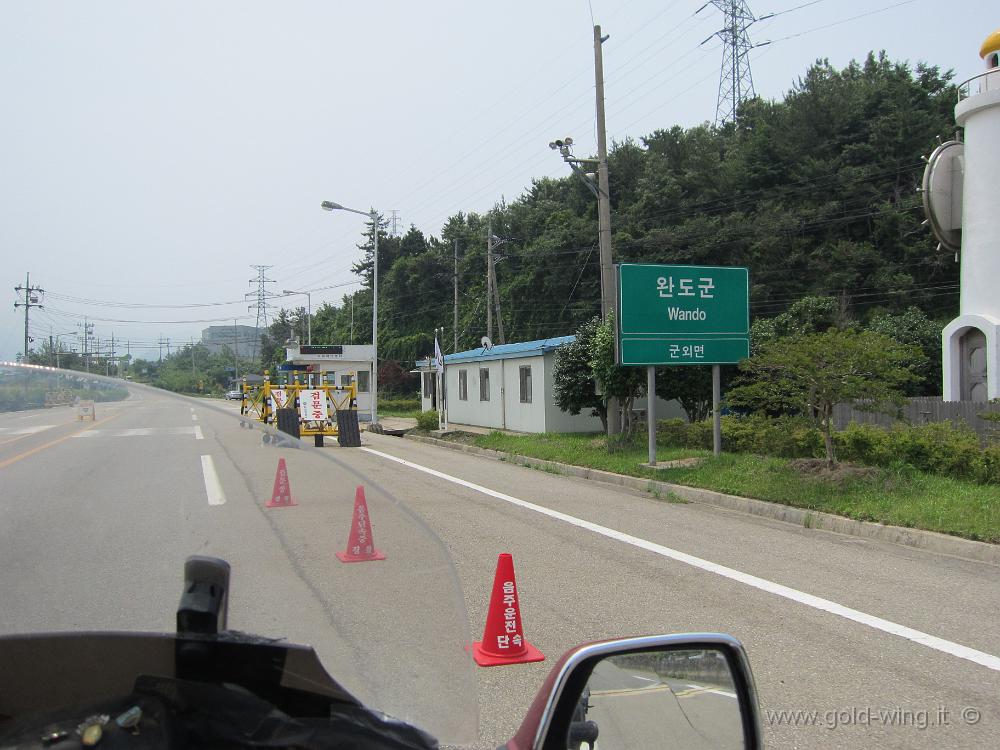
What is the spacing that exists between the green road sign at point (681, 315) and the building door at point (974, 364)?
5724 mm

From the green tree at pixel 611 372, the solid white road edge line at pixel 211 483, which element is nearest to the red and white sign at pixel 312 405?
the green tree at pixel 611 372

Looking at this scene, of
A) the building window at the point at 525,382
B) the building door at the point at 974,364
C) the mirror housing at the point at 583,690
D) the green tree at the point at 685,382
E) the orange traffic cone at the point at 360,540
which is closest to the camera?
the mirror housing at the point at 583,690

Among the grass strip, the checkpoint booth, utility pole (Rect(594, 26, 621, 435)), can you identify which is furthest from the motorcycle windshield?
the checkpoint booth

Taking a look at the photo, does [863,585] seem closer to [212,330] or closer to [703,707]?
[703,707]

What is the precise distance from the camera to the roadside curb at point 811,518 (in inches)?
358

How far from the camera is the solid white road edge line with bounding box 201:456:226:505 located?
3084 millimetres

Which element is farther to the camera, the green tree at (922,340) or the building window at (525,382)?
the green tree at (922,340)

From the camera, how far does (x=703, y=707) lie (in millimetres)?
2010

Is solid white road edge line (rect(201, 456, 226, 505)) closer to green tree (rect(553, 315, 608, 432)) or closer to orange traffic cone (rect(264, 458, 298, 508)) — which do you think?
orange traffic cone (rect(264, 458, 298, 508))

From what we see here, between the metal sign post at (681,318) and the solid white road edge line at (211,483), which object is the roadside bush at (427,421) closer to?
the metal sign post at (681,318)

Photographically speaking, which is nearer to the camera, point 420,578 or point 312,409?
point 420,578

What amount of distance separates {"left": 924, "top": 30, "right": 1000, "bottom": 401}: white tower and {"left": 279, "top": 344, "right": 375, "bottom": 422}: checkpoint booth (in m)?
20.0

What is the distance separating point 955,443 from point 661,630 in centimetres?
832

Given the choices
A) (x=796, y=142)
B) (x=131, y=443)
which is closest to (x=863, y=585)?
(x=131, y=443)
